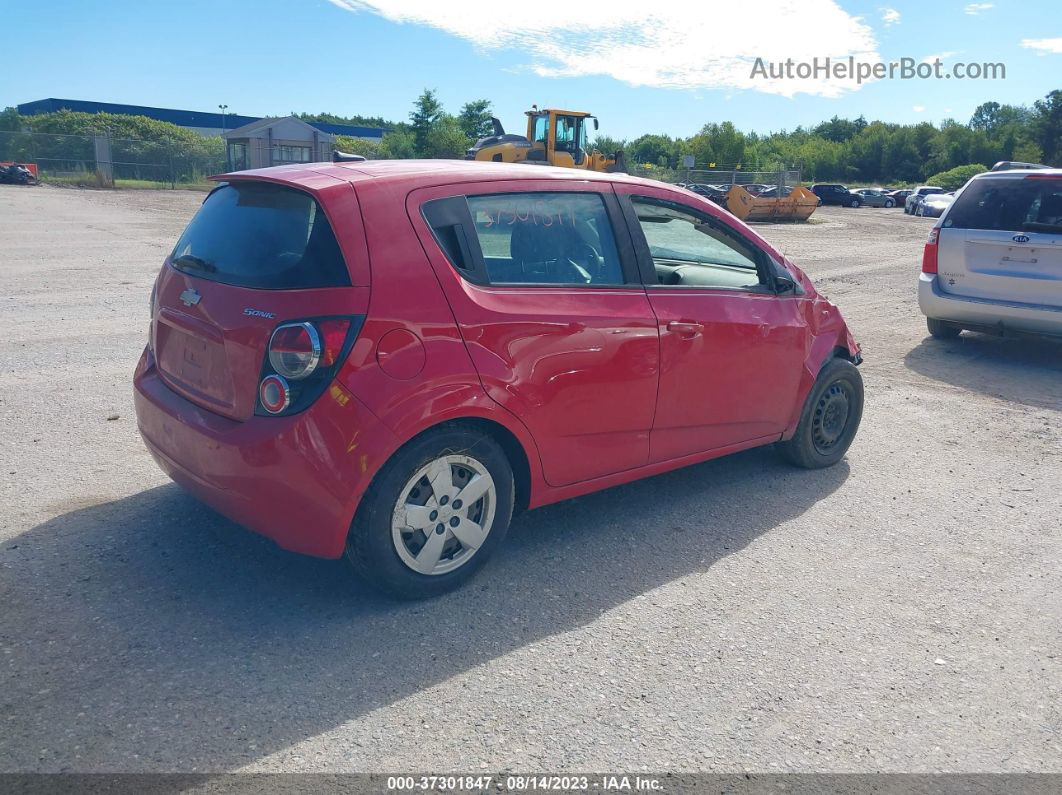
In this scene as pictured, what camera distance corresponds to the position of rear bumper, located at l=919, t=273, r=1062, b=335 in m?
8.09

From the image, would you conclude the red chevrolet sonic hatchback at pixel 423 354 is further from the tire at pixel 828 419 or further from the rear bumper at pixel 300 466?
the tire at pixel 828 419

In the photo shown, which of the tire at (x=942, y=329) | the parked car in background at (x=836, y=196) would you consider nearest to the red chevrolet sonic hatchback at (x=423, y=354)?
the tire at (x=942, y=329)

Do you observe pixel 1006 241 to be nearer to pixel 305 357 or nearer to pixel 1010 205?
pixel 1010 205

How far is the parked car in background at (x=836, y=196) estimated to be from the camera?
55.8 meters

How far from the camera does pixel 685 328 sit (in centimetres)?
435

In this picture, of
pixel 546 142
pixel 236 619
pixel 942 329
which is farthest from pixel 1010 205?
pixel 546 142

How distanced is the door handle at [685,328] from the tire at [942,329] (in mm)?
6340

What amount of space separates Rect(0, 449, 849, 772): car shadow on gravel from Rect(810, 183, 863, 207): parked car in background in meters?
55.7

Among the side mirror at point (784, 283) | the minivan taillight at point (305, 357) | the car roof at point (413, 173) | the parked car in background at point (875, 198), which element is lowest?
the minivan taillight at point (305, 357)

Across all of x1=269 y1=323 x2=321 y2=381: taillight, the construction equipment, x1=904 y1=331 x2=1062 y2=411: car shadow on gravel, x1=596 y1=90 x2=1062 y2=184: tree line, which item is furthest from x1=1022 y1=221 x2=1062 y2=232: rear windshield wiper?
x1=596 y1=90 x2=1062 y2=184: tree line

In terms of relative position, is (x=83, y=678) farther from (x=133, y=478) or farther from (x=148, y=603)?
(x=133, y=478)

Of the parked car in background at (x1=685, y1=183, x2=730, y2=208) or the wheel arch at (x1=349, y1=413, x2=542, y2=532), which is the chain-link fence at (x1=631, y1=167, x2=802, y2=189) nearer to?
the parked car in background at (x1=685, y1=183, x2=730, y2=208)

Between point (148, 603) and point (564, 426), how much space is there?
185 centimetres

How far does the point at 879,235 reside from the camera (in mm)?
28453
